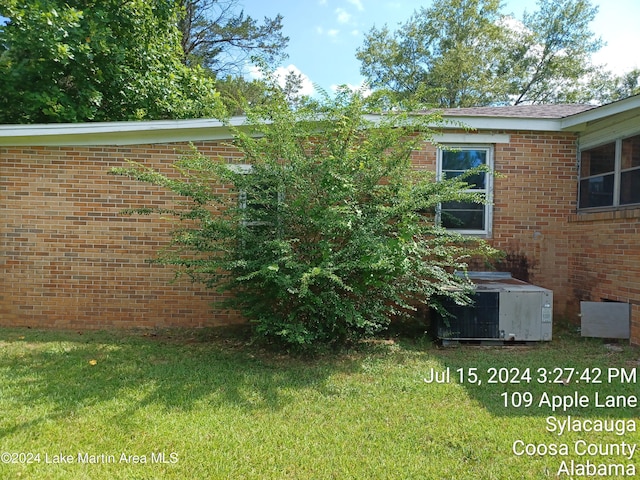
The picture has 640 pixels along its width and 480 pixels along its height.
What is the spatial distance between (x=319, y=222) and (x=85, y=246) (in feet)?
13.6

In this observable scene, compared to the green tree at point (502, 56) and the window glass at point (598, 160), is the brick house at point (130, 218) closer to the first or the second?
the window glass at point (598, 160)

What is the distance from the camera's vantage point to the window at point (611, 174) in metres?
5.61

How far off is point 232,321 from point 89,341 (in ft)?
6.51

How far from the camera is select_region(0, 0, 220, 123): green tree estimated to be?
26.9 feet

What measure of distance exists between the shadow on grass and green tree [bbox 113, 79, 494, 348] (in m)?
0.44

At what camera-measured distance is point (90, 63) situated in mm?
9289

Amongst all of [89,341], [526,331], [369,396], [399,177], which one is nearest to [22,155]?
[89,341]

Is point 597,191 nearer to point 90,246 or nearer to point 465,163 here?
point 465,163

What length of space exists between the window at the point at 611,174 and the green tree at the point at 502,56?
705 inches

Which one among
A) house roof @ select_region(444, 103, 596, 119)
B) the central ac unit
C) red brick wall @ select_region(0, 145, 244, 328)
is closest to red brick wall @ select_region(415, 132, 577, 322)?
house roof @ select_region(444, 103, 596, 119)

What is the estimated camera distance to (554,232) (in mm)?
6711

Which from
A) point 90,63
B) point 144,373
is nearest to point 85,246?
point 144,373

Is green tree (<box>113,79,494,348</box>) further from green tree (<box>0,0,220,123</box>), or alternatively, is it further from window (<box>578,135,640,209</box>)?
green tree (<box>0,0,220,123</box>)

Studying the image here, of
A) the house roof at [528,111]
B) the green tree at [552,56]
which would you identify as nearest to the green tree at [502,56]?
the green tree at [552,56]
